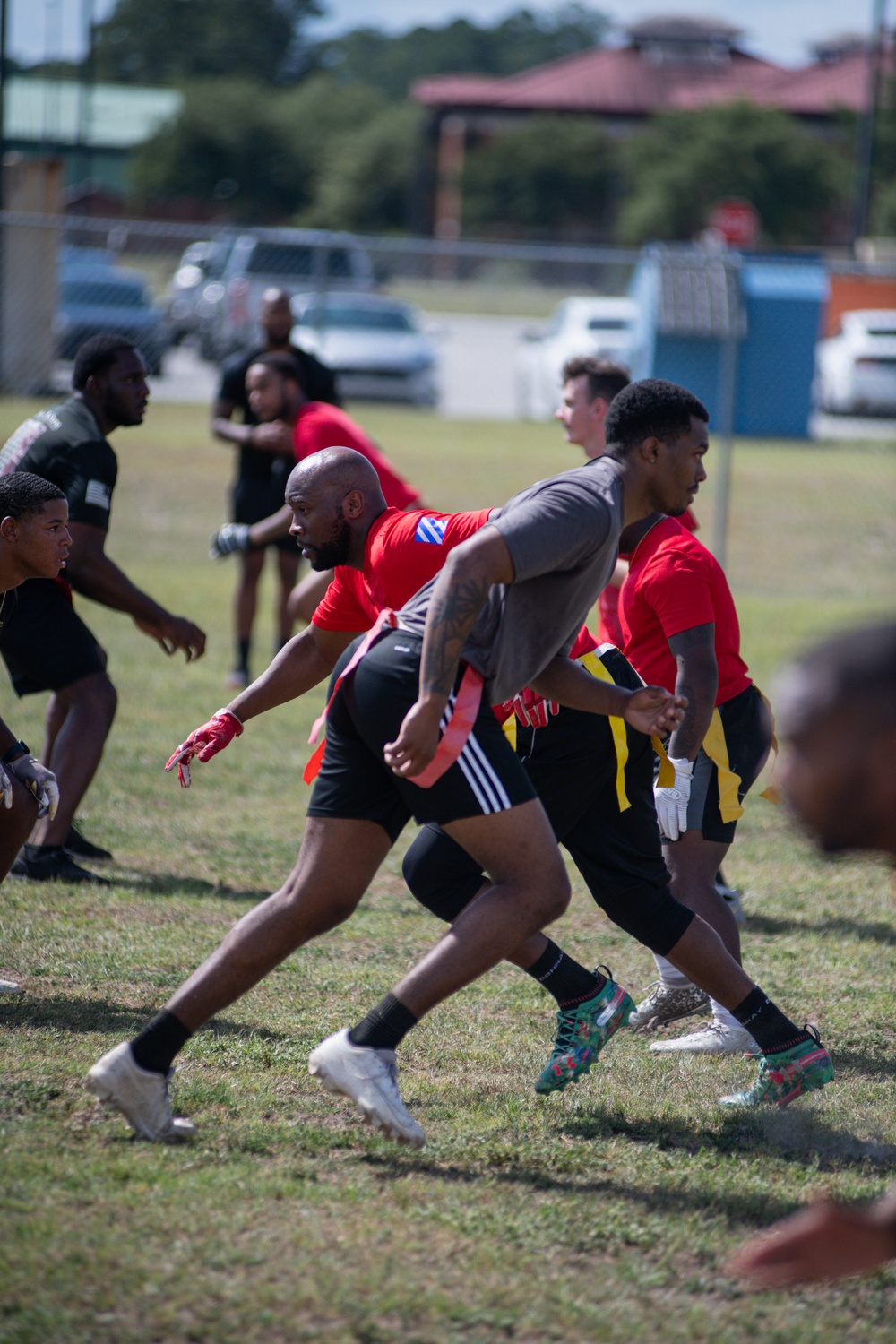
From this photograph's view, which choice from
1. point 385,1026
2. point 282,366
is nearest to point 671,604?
point 385,1026

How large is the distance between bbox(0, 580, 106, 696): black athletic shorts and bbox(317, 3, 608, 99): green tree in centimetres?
10473

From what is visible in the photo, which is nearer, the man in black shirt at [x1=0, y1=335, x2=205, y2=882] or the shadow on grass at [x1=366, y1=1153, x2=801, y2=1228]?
the shadow on grass at [x1=366, y1=1153, x2=801, y2=1228]

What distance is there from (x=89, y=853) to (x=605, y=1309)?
364cm

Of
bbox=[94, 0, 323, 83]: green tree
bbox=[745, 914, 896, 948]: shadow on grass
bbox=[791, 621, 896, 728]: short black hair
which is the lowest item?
bbox=[745, 914, 896, 948]: shadow on grass

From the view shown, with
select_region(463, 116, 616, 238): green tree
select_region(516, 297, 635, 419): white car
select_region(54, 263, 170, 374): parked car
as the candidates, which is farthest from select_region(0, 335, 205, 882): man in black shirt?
select_region(463, 116, 616, 238): green tree

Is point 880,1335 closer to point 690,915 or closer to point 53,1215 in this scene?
point 690,915

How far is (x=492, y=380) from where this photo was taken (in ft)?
84.9

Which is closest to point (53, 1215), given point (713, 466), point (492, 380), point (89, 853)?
point (89, 853)

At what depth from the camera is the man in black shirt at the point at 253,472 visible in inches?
354

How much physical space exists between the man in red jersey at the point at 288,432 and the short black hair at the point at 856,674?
507 cm

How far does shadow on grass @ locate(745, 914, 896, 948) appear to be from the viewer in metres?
5.48

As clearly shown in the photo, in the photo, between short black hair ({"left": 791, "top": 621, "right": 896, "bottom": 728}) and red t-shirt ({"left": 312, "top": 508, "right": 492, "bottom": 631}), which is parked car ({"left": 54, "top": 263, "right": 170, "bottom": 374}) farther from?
short black hair ({"left": 791, "top": 621, "right": 896, "bottom": 728})

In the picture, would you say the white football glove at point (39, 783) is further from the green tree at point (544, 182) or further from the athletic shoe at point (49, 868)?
the green tree at point (544, 182)

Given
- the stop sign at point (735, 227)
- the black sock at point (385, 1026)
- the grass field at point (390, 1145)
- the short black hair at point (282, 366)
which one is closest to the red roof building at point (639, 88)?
the stop sign at point (735, 227)
